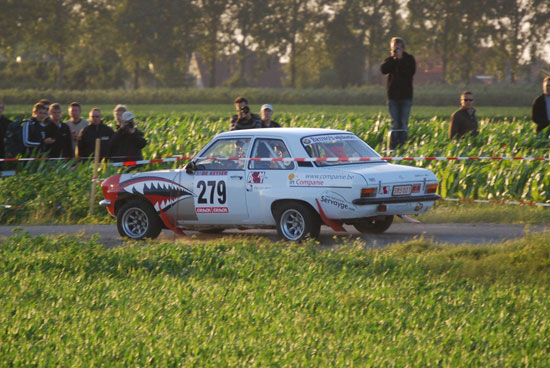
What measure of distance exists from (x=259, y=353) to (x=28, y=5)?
8250 cm

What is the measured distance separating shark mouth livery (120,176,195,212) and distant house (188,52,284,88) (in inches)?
3399

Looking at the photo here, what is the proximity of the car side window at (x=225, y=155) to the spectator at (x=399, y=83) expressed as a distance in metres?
5.34

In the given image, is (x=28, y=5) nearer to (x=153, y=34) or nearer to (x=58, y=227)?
(x=153, y=34)

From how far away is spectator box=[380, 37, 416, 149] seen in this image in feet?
57.1

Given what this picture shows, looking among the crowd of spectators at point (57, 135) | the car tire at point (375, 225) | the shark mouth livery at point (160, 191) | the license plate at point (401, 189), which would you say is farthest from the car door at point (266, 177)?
the crowd of spectators at point (57, 135)

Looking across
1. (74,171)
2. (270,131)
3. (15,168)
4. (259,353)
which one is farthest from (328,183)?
(15,168)

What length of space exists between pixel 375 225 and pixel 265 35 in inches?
3297

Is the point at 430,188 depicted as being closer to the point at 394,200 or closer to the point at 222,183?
the point at 394,200

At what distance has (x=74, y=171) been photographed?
17594 mm

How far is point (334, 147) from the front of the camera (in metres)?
12.4

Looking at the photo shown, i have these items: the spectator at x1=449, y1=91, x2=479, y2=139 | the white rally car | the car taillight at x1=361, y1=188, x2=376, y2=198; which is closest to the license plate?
the white rally car

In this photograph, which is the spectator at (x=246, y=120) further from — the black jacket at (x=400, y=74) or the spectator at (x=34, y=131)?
the spectator at (x=34, y=131)

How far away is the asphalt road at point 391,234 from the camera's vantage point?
12.3 m

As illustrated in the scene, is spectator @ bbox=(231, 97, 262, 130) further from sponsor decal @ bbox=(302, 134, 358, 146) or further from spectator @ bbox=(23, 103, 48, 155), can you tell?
sponsor decal @ bbox=(302, 134, 358, 146)
